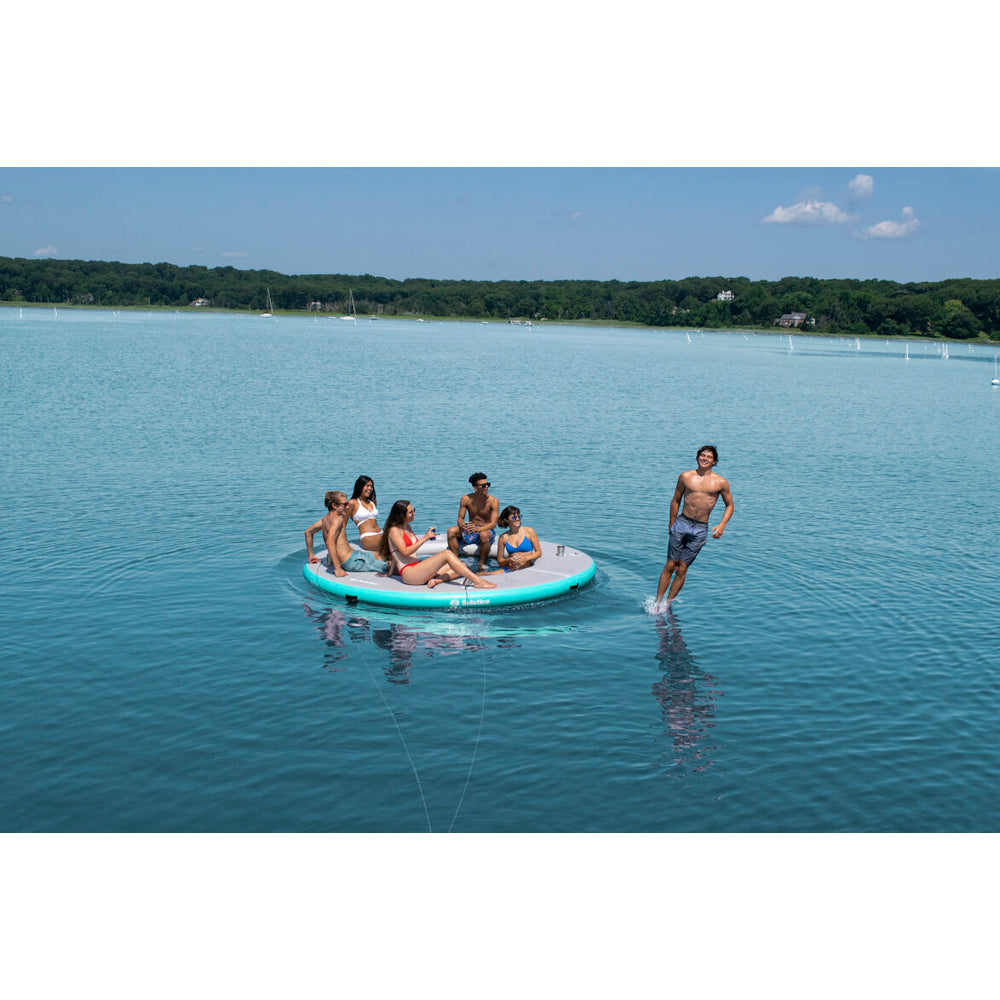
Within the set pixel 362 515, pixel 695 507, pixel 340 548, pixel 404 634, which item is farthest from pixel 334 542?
pixel 695 507

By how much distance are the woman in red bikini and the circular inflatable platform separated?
0.15 meters

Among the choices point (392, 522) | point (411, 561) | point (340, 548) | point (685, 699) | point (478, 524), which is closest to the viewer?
point (685, 699)

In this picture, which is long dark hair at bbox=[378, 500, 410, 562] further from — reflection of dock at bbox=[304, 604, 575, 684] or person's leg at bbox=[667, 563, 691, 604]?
person's leg at bbox=[667, 563, 691, 604]

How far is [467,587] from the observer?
49.8 feet

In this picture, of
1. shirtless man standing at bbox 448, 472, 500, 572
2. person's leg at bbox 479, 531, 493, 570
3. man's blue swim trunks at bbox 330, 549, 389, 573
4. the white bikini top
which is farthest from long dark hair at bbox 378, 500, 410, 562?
person's leg at bbox 479, 531, 493, 570

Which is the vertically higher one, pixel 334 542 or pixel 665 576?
pixel 334 542

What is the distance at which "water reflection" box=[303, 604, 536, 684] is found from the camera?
1391cm

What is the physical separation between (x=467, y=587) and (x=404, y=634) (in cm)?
127

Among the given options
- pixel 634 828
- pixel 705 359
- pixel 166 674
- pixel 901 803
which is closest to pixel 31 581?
pixel 166 674

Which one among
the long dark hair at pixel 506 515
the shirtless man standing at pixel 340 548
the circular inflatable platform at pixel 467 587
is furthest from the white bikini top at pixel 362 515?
the long dark hair at pixel 506 515

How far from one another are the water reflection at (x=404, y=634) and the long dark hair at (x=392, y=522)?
3.52ft

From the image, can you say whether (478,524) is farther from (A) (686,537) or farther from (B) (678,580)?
(A) (686,537)

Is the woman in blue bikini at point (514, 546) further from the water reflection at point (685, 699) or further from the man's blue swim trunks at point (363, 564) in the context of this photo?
the water reflection at point (685, 699)
